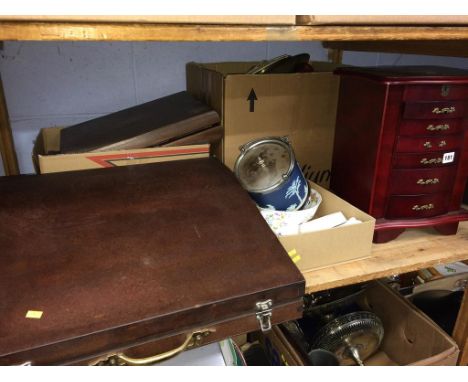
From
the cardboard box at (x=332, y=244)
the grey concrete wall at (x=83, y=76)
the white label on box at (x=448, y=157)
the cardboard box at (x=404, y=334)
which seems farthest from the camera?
the grey concrete wall at (x=83, y=76)

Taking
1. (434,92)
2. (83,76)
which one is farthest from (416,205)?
(83,76)

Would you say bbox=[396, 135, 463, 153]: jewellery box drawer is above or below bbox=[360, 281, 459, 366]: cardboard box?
above

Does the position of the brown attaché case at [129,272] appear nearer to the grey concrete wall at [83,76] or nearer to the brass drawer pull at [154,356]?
the brass drawer pull at [154,356]

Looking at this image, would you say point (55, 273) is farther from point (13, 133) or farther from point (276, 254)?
point (13, 133)

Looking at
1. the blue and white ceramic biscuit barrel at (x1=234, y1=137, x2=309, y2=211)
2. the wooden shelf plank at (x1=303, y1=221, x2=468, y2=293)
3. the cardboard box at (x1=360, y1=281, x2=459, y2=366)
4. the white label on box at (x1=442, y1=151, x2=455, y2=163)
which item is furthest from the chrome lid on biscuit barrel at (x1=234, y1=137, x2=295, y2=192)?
the cardboard box at (x1=360, y1=281, x2=459, y2=366)

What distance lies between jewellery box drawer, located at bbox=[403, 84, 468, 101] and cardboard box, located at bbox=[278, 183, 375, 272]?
252 mm

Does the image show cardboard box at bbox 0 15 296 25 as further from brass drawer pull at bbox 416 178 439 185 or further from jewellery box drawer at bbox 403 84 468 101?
brass drawer pull at bbox 416 178 439 185

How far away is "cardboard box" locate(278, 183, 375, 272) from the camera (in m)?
0.71

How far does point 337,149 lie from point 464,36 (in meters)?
0.38

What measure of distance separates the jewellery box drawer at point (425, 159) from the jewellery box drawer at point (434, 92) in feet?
0.38

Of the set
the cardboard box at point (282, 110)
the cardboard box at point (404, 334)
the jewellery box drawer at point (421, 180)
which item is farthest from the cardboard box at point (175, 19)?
the cardboard box at point (404, 334)

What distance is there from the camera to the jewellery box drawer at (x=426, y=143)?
788 millimetres

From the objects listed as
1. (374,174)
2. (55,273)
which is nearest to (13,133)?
(55,273)

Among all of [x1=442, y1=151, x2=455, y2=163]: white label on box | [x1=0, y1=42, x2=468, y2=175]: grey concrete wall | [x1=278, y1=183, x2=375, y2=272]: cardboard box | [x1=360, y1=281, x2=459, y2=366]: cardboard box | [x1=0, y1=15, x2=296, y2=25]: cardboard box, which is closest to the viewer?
[x1=0, y1=15, x2=296, y2=25]: cardboard box
